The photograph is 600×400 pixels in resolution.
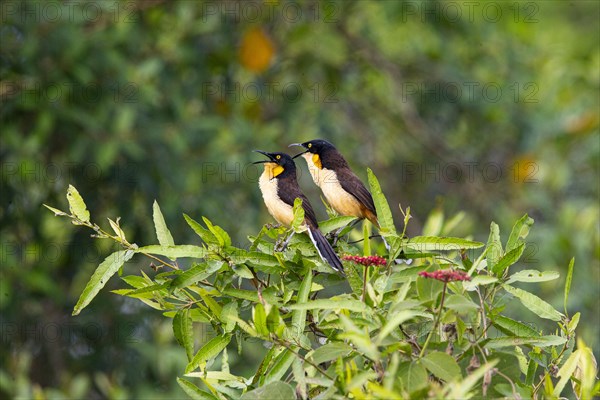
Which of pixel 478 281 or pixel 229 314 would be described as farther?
pixel 229 314

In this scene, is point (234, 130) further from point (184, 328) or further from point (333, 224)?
point (184, 328)

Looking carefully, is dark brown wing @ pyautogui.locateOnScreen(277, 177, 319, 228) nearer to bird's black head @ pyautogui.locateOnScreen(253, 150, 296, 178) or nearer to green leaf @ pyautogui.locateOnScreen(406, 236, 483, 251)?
bird's black head @ pyautogui.locateOnScreen(253, 150, 296, 178)

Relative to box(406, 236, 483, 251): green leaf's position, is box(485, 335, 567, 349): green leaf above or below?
below

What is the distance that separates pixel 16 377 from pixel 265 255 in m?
4.48

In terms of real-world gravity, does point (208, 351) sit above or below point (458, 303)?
below

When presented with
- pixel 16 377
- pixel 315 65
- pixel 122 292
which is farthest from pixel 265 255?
pixel 315 65

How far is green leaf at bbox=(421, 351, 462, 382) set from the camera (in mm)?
2654

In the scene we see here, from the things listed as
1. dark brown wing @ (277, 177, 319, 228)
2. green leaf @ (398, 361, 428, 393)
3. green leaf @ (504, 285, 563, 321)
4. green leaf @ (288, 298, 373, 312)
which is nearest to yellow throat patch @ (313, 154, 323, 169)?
dark brown wing @ (277, 177, 319, 228)

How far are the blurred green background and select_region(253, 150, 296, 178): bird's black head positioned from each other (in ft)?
6.53

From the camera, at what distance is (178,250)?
10.7ft

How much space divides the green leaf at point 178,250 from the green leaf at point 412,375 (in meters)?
0.84

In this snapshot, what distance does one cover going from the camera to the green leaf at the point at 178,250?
3.21 m

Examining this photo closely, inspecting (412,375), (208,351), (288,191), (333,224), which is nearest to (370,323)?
(412,375)

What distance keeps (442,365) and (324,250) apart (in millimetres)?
873
